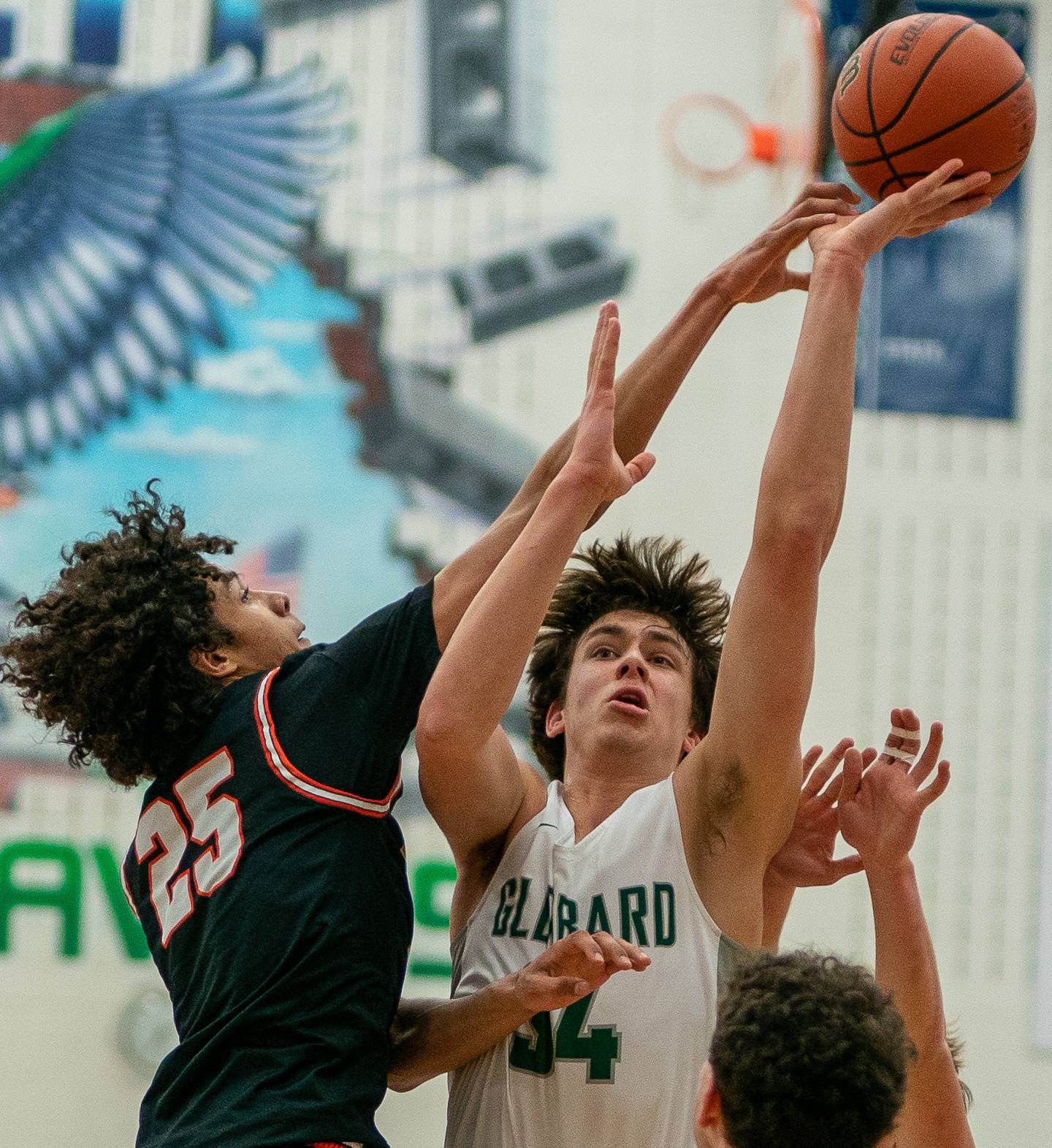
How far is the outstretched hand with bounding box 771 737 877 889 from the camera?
3.05m

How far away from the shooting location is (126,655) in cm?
274

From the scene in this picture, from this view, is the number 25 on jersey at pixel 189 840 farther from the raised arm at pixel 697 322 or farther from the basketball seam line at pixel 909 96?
the basketball seam line at pixel 909 96

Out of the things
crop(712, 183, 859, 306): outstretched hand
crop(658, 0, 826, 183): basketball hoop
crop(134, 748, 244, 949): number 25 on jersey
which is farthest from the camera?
crop(658, 0, 826, 183): basketball hoop

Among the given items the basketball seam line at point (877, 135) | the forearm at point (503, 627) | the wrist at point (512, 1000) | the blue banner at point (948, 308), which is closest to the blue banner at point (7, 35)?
the blue banner at point (948, 308)

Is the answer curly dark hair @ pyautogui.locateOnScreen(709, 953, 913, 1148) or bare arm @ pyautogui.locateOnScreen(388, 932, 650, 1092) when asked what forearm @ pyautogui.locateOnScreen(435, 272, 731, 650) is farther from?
curly dark hair @ pyautogui.locateOnScreen(709, 953, 913, 1148)

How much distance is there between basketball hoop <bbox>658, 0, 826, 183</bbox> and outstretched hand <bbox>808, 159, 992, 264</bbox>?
407cm

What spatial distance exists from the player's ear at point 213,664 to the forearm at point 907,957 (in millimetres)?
1232

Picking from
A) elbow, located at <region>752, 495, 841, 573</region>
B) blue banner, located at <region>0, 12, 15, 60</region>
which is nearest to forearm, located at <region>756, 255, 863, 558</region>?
elbow, located at <region>752, 495, 841, 573</region>

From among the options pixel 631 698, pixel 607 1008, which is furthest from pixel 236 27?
→ pixel 607 1008

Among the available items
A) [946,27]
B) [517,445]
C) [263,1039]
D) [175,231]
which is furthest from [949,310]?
[263,1039]

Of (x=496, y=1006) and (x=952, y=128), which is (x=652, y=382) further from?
(x=496, y=1006)

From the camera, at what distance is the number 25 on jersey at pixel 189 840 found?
266 centimetres

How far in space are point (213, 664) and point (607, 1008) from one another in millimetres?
964

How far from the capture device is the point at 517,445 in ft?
22.0
